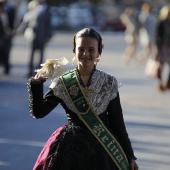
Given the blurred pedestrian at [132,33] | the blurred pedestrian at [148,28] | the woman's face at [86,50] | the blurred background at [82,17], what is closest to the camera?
the woman's face at [86,50]

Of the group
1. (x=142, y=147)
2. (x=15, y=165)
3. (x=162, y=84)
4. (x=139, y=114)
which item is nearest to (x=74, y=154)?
(x=15, y=165)

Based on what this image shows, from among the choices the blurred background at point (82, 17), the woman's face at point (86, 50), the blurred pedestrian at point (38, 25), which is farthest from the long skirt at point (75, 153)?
the blurred background at point (82, 17)

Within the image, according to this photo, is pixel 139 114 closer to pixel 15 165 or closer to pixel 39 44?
pixel 15 165

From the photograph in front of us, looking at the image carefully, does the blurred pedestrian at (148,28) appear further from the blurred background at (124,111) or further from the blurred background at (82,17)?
the blurred background at (82,17)

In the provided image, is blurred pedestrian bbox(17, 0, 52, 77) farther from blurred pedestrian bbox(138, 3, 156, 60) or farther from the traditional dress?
the traditional dress

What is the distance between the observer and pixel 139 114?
1236cm

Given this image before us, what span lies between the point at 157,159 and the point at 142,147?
73cm

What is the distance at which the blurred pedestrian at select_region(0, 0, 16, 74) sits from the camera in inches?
699

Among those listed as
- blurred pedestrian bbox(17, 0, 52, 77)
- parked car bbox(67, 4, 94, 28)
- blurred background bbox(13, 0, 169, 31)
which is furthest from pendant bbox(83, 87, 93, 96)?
parked car bbox(67, 4, 94, 28)

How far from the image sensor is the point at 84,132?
5.07 metres

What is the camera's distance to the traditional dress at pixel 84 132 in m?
5.00

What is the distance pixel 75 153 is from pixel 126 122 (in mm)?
6547

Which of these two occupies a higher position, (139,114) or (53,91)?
(53,91)

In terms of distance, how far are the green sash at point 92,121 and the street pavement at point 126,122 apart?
3.10m
